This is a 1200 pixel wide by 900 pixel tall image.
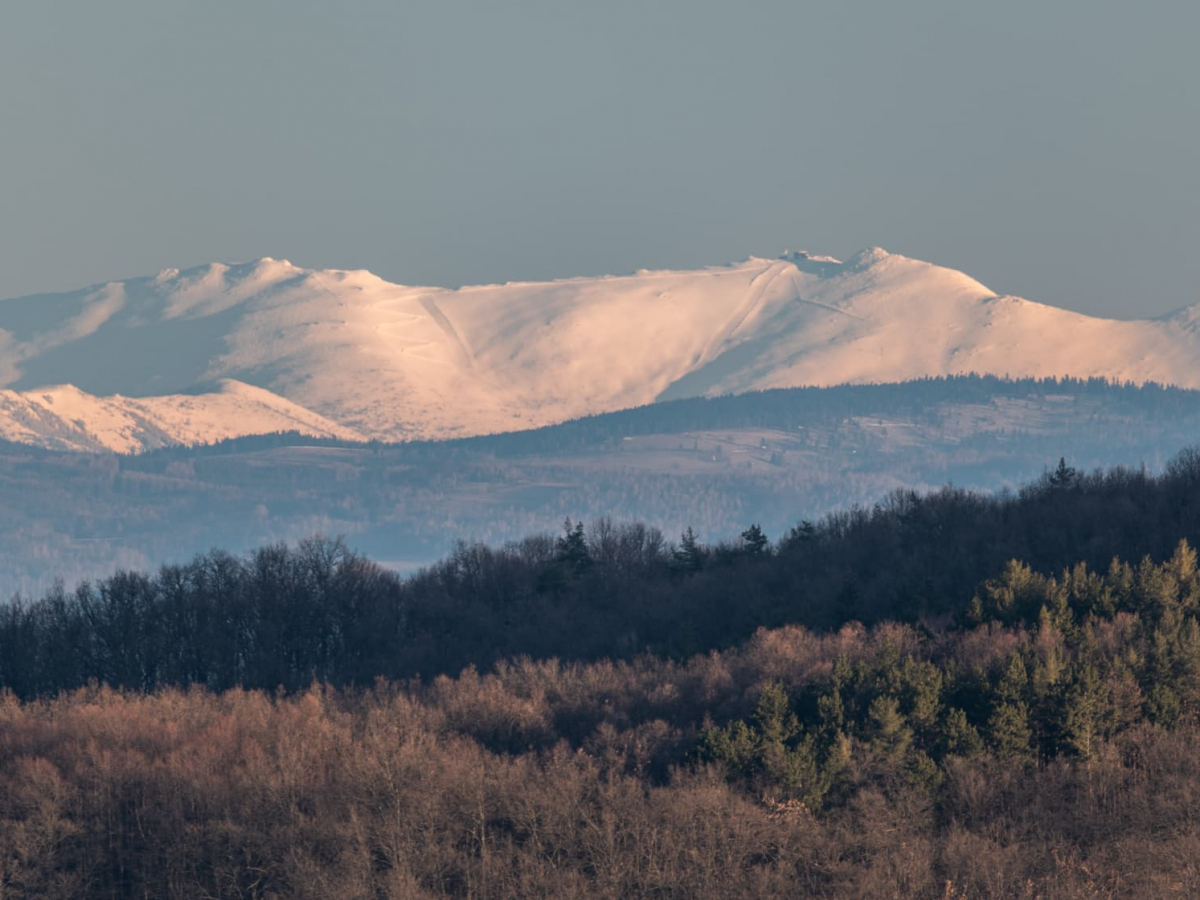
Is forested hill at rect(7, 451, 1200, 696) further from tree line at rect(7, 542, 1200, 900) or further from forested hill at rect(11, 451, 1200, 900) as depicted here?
tree line at rect(7, 542, 1200, 900)

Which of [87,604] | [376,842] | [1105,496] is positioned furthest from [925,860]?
[87,604]

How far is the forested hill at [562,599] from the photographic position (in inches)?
4823

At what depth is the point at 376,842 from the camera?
7388cm

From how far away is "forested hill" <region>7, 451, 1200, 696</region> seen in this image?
122m

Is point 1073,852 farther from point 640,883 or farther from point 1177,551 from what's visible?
point 1177,551

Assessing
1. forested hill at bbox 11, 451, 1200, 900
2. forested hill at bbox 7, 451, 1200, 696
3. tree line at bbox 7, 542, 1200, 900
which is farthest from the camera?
forested hill at bbox 7, 451, 1200, 696

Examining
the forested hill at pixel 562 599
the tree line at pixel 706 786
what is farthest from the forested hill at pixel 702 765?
the forested hill at pixel 562 599

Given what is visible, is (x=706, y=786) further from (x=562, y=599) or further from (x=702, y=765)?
(x=562, y=599)

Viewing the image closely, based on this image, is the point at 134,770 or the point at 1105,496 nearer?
the point at 134,770

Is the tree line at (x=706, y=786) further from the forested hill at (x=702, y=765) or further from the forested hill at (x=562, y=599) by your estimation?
the forested hill at (x=562, y=599)

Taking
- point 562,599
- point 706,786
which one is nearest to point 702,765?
point 706,786

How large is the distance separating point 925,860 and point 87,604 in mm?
87789

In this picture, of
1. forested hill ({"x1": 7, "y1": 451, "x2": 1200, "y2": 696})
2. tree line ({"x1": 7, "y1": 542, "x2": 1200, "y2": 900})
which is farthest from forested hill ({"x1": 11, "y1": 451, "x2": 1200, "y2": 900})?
forested hill ({"x1": 7, "y1": 451, "x2": 1200, "y2": 696})

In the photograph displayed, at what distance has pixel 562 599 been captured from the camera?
449ft
